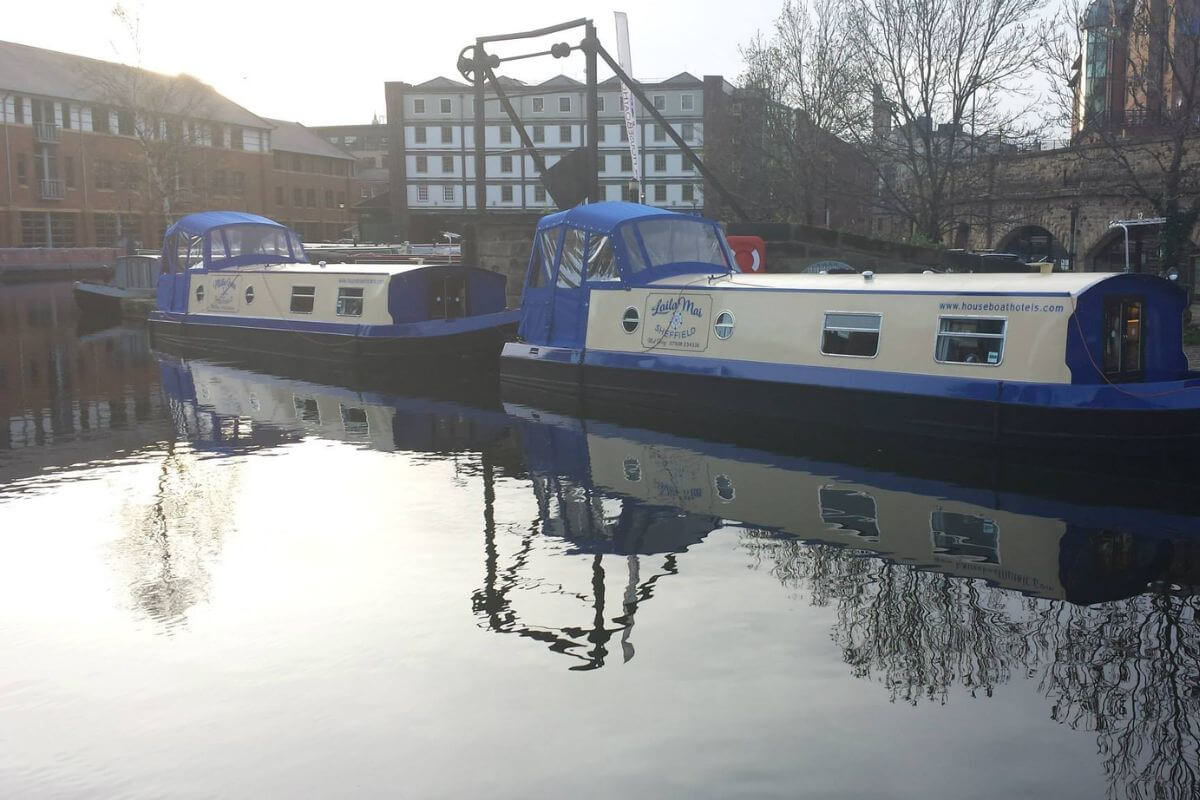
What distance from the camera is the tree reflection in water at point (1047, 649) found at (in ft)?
18.2

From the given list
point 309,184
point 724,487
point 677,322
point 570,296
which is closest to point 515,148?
point 309,184

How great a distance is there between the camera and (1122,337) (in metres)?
12.8

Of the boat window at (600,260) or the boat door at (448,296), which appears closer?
the boat window at (600,260)

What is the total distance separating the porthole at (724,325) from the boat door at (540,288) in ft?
11.0

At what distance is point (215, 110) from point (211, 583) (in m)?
77.1

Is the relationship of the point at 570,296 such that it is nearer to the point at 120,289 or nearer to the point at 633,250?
the point at 633,250

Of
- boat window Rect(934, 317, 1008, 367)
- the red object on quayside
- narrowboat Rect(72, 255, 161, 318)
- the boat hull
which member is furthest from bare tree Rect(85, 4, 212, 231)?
boat window Rect(934, 317, 1008, 367)

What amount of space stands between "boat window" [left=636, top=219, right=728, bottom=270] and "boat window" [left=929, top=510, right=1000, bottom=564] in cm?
817

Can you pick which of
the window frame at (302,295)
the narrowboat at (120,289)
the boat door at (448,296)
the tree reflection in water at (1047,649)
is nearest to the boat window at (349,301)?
the window frame at (302,295)

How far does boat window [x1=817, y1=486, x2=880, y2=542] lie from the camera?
9547 mm

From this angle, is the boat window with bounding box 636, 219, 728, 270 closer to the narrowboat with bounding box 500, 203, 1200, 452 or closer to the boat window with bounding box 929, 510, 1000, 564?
the narrowboat with bounding box 500, 203, 1200, 452

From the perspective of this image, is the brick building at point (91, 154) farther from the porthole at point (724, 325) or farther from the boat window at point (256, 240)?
the porthole at point (724, 325)

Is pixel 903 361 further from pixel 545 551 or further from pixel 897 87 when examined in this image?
pixel 897 87

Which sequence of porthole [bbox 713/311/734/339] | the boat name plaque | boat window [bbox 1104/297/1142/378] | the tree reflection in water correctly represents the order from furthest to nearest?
the boat name plaque, porthole [bbox 713/311/734/339], boat window [bbox 1104/297/1142/378], the tree reflection in water
